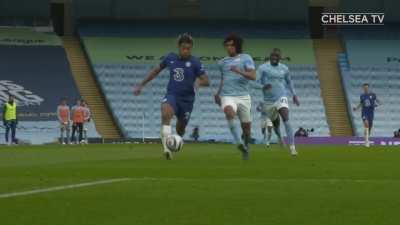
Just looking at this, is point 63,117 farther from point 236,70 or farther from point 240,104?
point 236,70

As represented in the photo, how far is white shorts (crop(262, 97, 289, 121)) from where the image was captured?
22.3 m

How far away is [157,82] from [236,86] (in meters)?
28.2

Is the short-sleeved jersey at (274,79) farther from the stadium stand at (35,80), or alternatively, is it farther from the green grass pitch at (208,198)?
the stadium stand at (35,80)

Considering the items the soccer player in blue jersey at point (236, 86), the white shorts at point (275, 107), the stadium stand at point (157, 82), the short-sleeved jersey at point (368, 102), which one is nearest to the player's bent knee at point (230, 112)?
the soccer player in blue jersey at point (236, 86)

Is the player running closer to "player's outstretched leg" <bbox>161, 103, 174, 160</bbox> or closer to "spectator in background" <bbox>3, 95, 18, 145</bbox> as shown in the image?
"player's outstretched leg" <bbox>161, 103, 174, 160</bbox>

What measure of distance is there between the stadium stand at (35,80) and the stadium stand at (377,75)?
482 inches

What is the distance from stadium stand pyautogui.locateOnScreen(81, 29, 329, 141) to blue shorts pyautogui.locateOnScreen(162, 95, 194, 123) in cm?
2587

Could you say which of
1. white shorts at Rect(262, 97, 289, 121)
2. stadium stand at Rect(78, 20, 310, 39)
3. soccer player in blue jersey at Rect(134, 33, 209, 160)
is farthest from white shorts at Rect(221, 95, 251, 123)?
stadium stand at Rect(78, 20, 310, 39)

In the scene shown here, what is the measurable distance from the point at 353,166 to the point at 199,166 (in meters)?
2.41

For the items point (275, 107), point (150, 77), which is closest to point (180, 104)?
point (150, 77)

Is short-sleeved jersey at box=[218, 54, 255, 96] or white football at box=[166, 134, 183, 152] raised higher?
short-sleeved jersey at box=[218, 54, 255, 96]

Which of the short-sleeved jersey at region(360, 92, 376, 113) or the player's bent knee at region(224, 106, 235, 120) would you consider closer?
the player's bent knee at region(224, 106, 235, 120)

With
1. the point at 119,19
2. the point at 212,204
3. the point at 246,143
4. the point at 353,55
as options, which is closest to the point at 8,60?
the point at 119,19

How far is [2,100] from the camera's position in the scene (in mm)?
44906
